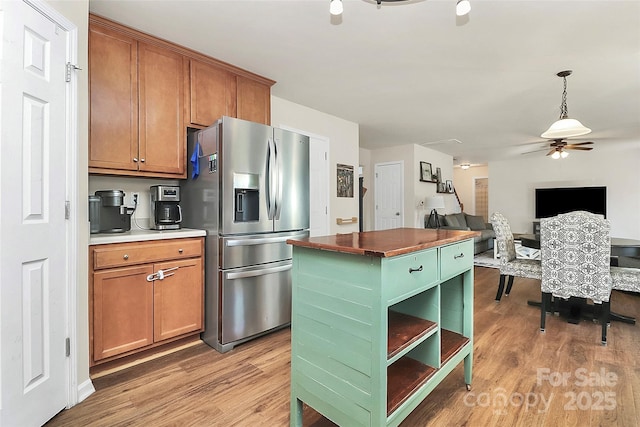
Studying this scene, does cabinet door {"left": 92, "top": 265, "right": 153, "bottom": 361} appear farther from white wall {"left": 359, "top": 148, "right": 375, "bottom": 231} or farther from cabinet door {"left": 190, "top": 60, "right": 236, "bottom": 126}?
white wall {"left": 359, "top": 148, "right": 375, "bottom": 231}

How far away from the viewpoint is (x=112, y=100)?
6.81 ft

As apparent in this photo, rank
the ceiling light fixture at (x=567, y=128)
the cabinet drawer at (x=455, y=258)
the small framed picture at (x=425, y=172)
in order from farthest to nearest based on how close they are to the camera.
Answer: the small framed picture at (x=425, y=172), the ceiling light fixture at (x=567, y=128), the cabinet drawer at (x=455, y=258)

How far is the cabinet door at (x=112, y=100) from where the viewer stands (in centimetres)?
201

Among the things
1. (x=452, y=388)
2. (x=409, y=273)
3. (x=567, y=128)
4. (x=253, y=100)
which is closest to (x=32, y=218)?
(x=409, y=273)

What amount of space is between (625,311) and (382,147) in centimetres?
459

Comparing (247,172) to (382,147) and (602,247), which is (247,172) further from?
(382,147)

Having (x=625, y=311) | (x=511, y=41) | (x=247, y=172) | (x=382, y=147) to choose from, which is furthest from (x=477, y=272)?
(x=247, y=172)

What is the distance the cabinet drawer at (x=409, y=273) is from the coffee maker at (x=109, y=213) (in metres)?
2.00

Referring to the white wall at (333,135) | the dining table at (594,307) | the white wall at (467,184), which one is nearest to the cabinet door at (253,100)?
the white wall at (333,135)

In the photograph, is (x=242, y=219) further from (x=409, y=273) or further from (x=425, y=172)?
(x=425, y=172)

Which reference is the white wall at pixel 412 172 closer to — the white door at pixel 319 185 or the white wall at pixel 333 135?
the white wall at pixel 333 135

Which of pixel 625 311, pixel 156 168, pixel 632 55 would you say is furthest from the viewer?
pixel 625 311

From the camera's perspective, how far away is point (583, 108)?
3789mm

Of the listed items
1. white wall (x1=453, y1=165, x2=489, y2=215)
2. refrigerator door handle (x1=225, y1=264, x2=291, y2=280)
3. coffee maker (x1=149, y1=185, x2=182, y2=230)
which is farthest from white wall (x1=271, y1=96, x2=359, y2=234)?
white wall (x1=453, y1=165, x2=489, y2=215)
